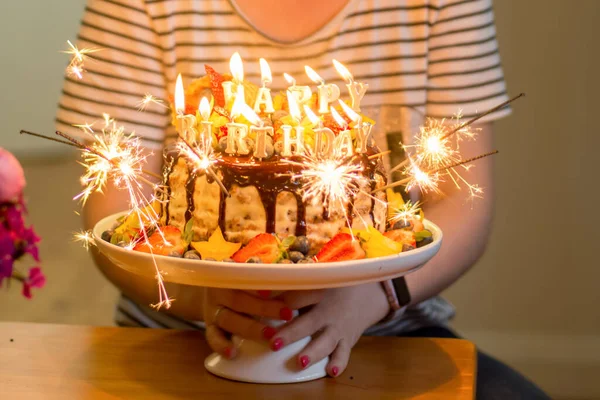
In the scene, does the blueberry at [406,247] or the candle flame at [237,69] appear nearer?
the blueberry at [406,247]

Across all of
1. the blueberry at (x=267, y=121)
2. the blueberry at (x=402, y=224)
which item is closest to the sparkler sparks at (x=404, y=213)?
the blueberry at (x=402, y=224)

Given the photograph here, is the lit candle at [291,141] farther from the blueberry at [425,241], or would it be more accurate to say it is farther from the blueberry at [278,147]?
the blueberry at [425,241]

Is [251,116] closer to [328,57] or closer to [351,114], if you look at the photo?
[351,114]

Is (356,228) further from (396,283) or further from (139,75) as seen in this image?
(139,75)

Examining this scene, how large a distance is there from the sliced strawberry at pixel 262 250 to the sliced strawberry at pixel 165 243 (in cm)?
8

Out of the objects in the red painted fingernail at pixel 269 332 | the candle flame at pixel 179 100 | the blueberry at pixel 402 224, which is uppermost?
the candle flame at pixel 179 100

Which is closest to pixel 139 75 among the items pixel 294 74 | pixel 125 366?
pixel 294 74

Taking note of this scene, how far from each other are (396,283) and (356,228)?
0.85ft

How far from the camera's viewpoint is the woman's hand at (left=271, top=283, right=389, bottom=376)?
106 cm

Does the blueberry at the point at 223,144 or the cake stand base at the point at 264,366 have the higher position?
the blueberry at the point at 223,144

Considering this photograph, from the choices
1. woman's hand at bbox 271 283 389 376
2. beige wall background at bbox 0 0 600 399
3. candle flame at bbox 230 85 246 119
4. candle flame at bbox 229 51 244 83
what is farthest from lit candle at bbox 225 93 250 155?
beige wall background at bbox 0 0 600 399

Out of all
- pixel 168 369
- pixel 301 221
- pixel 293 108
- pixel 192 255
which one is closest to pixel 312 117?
pixel 293 108

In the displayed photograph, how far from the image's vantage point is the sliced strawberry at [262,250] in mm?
936

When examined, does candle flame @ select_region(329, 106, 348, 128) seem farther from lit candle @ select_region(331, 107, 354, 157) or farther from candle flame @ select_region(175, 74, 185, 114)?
candle flame @ select_region(175, 74, 185, 114)
